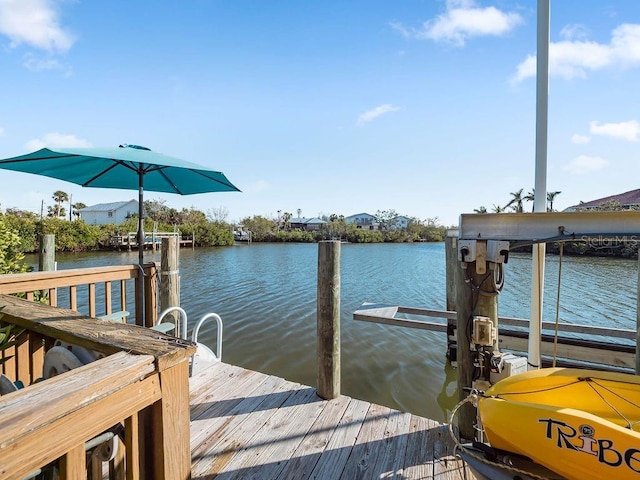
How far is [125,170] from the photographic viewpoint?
3666 mm

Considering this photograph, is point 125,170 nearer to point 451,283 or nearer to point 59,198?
point 451,283

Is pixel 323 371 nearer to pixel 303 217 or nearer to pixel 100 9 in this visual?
pixel 100 9

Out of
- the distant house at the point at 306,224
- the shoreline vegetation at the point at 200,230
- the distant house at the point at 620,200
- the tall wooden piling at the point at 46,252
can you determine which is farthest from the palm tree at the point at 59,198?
the distant house at the point at 620,200

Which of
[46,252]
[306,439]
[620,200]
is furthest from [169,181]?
[620,200]

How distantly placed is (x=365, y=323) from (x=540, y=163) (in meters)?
5.18

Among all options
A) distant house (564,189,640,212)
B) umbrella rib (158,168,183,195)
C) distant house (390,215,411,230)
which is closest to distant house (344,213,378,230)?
distant house (390,215,411,230)

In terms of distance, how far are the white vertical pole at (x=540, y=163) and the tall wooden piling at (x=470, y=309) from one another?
1.32 feet

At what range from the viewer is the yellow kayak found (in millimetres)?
1071

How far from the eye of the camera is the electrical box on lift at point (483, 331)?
1932 mm

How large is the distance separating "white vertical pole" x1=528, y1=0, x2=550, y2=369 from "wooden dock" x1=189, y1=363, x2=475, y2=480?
91cm

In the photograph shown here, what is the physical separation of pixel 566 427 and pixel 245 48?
255 inches

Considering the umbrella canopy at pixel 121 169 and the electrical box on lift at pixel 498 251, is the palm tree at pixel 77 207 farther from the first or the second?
the electrical box on lift at pixel 498 251

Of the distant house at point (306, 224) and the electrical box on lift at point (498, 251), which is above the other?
the distant house at point (306, 224)

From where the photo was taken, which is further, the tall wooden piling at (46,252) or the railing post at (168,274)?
the tall wooden piling at (46,252)
